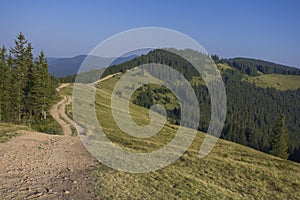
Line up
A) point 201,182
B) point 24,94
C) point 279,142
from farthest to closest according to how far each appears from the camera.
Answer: point 279,142 → point 24,94 → point 201,182

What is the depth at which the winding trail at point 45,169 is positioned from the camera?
1218cm

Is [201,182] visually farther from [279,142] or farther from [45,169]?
[279,142]

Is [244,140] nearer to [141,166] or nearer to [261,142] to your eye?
[261,142]

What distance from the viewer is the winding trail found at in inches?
480

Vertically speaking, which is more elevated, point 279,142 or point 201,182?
point 201,182

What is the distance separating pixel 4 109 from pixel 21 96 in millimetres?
3403

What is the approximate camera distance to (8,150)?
61.6 ft

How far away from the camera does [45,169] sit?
50.5ft

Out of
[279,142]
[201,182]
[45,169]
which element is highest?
[45,169]

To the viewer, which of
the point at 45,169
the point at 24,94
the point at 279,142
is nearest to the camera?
the point at 45,169

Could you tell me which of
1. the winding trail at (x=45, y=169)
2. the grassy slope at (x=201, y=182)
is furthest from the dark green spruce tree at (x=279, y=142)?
the winding trail at (x=45, y=169)

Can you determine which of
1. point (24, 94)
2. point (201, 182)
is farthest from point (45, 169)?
point (24, 94)

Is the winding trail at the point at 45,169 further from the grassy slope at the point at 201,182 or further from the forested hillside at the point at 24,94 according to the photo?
the forested hillside at the point at 24,94

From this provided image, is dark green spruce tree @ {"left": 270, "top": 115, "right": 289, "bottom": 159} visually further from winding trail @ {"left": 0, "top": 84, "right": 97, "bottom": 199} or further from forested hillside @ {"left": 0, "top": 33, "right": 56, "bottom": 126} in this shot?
winding trail @ {"left": 0, "top": 84, "right": 97, "bottom": 199}
